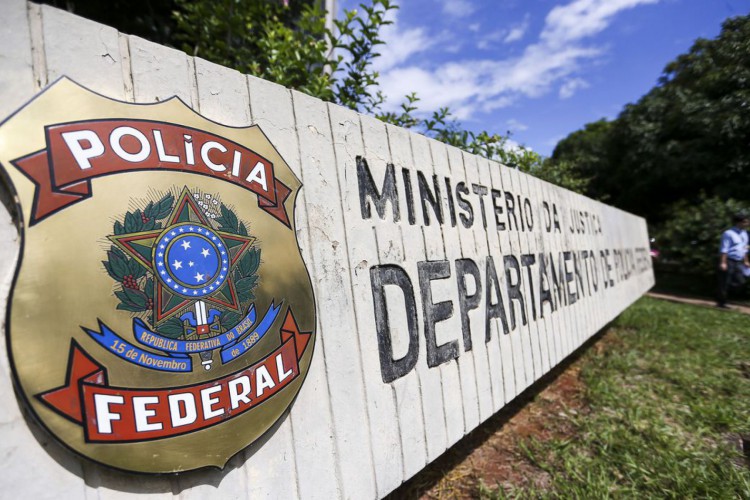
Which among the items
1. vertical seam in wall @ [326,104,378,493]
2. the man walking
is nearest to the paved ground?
the man walking

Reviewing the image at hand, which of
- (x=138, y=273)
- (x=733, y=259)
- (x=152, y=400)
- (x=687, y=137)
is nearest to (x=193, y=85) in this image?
(x=138, y=273)

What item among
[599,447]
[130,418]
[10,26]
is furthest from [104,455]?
[599,447]

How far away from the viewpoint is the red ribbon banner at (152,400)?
2.73 feet

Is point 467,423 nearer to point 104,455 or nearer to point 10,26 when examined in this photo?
point 104,455

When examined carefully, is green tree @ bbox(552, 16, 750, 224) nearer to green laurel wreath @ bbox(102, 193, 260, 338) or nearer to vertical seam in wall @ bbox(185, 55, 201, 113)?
vertical seam in wall @ bbox(185, 55, 201, 113)

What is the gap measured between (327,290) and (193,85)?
0.80 metres

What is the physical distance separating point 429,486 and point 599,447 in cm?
133

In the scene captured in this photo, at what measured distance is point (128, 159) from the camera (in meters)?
0.95

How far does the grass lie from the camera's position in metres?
2.25

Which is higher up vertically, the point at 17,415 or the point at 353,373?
the point at 17,415

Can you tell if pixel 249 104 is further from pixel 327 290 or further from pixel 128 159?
pixel 327 290

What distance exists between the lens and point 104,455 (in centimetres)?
86

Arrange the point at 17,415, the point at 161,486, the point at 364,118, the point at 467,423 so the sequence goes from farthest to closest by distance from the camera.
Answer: the point at 467,423
the point at 364,118
the point at 161,486
the point at 17,415

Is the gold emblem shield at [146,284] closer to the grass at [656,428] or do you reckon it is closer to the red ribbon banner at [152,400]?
the red ribbon banner at [152,400]
